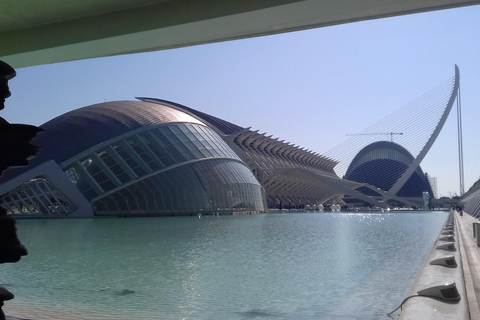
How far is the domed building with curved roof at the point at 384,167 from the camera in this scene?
110719 mm

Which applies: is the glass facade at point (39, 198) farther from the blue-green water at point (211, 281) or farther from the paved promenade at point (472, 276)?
the paved promenade at point (472, 276)

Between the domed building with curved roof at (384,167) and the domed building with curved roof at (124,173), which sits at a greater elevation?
the domed building with curved roof at (384,167)

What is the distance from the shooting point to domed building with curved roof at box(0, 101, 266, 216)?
3644 centimetres

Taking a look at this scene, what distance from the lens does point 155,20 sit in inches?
137

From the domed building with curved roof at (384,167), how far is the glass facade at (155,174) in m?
75.2

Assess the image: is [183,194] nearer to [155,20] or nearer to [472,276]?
[472,276]

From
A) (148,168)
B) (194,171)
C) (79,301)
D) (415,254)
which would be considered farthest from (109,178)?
(79,301)

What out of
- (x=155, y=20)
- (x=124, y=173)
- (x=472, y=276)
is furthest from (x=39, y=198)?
(x=155, y=20)

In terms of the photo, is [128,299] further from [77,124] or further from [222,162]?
[77,124]

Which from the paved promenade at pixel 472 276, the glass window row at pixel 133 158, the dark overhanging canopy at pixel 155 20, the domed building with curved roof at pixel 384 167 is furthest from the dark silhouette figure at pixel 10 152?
the domed building with curved roof at pixel 384 167

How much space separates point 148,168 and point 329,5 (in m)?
34.8

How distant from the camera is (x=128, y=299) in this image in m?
6.77

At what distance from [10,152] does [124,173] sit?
115ft

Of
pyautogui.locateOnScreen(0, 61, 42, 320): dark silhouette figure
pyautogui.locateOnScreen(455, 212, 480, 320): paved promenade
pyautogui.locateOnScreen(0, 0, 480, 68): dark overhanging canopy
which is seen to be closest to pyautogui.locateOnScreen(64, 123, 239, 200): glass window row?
pyautogui.locateOnScreen(455, 212, 480, 320): paved promenade
